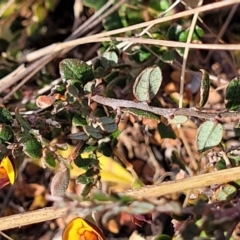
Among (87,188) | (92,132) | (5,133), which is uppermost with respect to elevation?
(5,133)

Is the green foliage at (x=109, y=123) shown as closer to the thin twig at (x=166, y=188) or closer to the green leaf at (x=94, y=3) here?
the thin twig at (x=166, y=188)

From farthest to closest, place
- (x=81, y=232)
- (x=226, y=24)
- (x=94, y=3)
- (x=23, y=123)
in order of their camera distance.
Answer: (x=226, y=24) < (x=94, y=3) < (x=23, y=123) < (x=81, y=232)

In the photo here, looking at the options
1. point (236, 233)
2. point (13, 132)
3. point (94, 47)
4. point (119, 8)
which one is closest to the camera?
point (13, 132)

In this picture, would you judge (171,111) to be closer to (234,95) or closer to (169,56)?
(234,95)

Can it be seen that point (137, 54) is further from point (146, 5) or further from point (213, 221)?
point (213, 221)

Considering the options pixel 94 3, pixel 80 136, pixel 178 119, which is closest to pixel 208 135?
pixel 178 119

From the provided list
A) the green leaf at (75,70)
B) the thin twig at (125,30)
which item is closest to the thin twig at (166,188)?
the green leaf at (75,70)

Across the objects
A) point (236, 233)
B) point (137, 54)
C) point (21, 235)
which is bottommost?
point (236, 233)

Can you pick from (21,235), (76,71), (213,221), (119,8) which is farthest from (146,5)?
(213,221)
